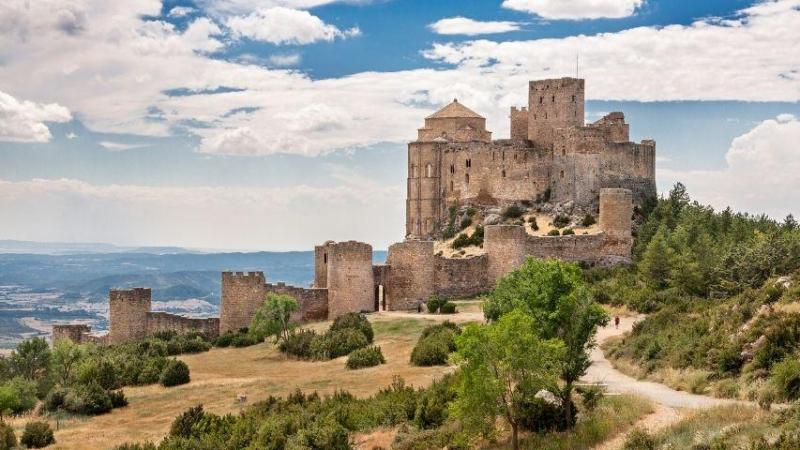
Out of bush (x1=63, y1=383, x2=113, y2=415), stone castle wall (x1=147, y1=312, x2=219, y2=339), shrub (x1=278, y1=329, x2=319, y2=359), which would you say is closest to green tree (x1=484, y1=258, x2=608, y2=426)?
shrub (x1=278, y1=329, x2=319, y2=359)

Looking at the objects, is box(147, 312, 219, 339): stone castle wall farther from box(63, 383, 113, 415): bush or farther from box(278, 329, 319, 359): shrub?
box(63, 383, 113, 415): bush

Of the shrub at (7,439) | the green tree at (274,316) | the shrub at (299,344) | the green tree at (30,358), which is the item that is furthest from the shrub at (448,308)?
the shrub at (7,439)

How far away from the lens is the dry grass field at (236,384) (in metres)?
24.8

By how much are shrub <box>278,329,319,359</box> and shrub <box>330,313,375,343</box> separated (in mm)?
1185

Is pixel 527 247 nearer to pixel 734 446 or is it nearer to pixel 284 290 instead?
pixel 284 290

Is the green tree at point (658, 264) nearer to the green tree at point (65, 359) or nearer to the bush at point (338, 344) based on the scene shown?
the bush at point (338, 344)

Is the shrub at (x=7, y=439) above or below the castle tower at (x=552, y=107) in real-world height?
below

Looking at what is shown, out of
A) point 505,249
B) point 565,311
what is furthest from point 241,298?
point 565,311

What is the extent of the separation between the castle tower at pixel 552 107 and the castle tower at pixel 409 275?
17.3 m

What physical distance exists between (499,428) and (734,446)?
6.51 m

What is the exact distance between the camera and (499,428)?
20.3 m

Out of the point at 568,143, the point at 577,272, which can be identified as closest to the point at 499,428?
the point at 577,272

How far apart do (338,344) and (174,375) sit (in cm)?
633

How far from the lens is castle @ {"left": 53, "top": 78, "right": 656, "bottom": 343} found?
41.7m
